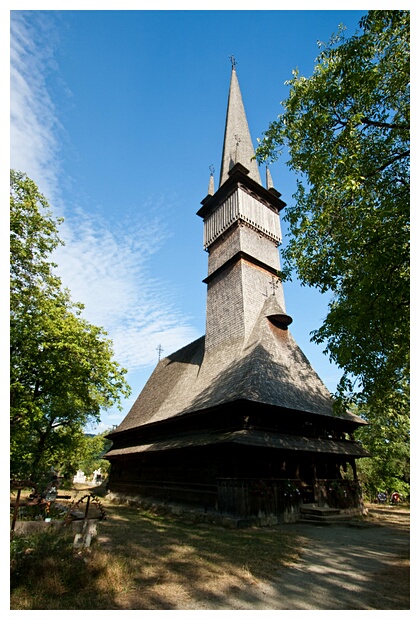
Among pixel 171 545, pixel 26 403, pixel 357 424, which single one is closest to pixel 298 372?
pixel 357 424

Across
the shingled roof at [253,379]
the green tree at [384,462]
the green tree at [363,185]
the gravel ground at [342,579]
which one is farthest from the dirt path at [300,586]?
the green tree at [384,462]

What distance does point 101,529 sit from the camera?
390 inches

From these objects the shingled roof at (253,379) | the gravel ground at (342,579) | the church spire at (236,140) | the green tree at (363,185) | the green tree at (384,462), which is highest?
the church spire at (236,140)

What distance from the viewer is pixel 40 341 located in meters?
13.0

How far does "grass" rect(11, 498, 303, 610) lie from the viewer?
442cm

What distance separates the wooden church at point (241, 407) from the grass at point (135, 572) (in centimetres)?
464

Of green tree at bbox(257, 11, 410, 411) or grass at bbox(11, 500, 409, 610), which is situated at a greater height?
green tree at bbox(257, 11, 410, 411)

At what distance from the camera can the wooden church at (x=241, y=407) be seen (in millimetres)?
12898

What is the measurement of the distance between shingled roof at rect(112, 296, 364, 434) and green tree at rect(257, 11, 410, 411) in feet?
16.2

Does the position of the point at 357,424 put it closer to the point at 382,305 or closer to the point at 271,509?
the point at 271,509

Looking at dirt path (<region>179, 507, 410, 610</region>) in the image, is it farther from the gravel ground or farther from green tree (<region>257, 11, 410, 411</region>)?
green tree (<region>257, 11, 410, 411</region>)

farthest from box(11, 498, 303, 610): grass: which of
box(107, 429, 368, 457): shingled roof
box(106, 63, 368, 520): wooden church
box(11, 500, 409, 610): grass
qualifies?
box(106, 63, 368, 520): wooden church

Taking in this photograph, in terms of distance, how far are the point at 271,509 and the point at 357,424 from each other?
26.3ft

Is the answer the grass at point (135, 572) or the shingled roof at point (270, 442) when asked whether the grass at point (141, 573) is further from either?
the shingled roof at point (270, 442)
